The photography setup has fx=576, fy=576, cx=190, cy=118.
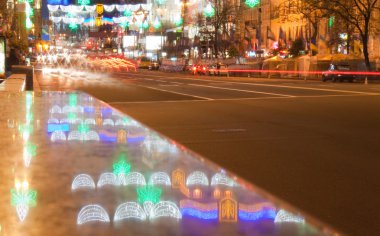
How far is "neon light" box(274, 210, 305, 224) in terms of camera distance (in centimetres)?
500

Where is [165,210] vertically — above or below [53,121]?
below

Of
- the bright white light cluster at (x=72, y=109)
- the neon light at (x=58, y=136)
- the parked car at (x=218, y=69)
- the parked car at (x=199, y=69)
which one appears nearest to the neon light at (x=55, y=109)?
the bright white light cluster at (x=72, y=109)

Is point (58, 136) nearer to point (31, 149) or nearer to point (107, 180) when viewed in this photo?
point (31, 149)

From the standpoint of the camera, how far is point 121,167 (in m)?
7.29

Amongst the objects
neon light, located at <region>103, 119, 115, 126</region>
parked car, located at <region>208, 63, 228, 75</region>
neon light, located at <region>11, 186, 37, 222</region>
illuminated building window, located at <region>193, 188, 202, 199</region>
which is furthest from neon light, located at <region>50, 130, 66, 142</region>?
parked car, located at <region>208, 63, 228, 75</region>

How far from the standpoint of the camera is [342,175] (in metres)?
8.71

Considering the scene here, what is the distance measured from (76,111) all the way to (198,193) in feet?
28.6

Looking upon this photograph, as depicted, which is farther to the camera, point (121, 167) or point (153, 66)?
point (153, 66)

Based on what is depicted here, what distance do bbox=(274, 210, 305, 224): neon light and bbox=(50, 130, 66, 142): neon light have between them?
5243 mm

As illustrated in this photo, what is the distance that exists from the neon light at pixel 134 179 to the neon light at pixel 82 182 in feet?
1.22

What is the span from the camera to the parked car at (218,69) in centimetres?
6444

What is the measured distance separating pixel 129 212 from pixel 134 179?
1.50 m

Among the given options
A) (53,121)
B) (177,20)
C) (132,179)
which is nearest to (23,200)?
(132,179)

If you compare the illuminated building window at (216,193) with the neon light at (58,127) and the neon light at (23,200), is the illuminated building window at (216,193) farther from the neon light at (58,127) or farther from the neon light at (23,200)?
the neon light at (58,127)
